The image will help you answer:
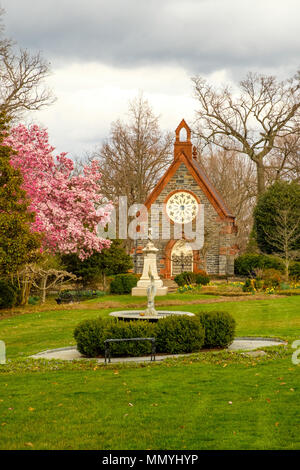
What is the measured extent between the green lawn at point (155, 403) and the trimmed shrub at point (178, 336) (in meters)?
0.63

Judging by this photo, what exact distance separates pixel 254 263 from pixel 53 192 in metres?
15.0

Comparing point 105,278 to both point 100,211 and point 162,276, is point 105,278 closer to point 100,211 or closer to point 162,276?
point 162,276

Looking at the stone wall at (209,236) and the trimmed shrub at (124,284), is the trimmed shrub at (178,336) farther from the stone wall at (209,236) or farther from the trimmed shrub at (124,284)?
the stone wall at (209,236)

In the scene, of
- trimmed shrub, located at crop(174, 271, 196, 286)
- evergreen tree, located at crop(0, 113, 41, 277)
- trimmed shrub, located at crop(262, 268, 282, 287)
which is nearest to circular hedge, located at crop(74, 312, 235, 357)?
evergreen tree, located at crop(0, 113, 41, 277)

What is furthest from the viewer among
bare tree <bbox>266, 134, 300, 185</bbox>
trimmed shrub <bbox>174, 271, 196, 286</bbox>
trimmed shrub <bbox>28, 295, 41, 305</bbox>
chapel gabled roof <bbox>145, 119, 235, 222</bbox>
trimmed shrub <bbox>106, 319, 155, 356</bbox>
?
bare tree <bbox>266, 134, 300, 185</bbox>

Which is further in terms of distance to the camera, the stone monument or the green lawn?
the stone monument

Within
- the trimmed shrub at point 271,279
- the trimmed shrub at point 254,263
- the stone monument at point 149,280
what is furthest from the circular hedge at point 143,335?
the trimmed shrub at point 254,263

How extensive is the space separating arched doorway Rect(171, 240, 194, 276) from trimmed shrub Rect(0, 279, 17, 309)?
12.8 meters

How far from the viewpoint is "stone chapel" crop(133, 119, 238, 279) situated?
34.4 meters

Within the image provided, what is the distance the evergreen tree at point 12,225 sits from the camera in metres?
14.8

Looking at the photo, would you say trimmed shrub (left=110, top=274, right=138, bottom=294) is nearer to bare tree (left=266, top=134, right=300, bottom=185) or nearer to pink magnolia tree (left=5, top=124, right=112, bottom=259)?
pink magnolia tree (left=5, top=124, right=112, bottom=259)

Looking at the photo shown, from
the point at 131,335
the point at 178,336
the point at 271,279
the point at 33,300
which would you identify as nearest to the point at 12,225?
the point at 131,335

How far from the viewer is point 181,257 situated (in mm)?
34938
